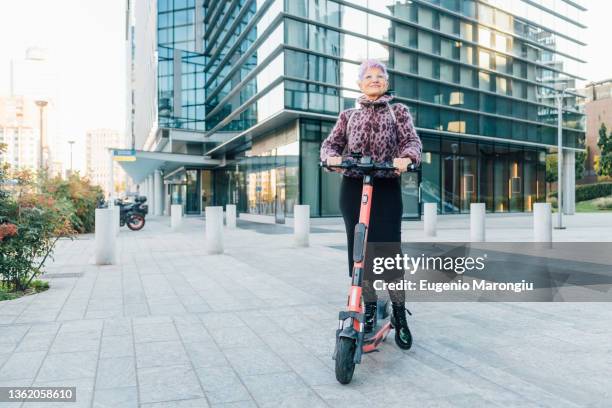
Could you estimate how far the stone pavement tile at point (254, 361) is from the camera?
3.20m

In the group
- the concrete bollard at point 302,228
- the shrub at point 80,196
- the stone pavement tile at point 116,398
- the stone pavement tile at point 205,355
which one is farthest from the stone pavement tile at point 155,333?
the shrub at point 80,196

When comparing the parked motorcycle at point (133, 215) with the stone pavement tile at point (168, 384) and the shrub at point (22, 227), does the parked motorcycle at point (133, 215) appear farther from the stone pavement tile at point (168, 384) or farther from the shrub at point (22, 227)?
the stone pavement tile at point (168, 384)

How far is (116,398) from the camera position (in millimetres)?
2750

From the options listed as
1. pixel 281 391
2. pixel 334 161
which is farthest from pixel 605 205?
pixel 281 391

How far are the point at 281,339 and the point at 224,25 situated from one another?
33061mm

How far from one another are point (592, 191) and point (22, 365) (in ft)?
196

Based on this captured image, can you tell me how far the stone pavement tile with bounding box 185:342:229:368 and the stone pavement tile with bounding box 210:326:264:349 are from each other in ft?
0.36

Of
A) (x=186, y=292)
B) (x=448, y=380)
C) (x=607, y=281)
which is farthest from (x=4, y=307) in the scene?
(x=607, y=281)

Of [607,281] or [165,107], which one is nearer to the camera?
[607,281]

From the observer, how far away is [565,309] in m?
4.95

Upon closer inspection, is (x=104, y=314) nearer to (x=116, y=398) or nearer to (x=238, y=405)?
(x=116, y=398)

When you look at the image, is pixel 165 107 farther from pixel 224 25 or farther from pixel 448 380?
pixel 448 380

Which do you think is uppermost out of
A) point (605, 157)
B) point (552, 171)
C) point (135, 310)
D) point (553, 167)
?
point (605, 157)

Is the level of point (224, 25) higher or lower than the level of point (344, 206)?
higher
